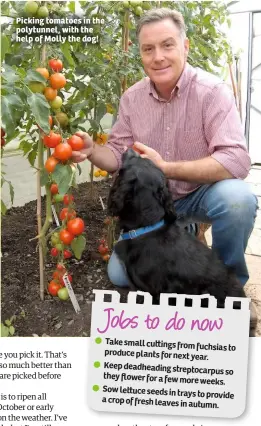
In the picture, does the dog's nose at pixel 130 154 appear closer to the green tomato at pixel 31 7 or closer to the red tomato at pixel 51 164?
the red tomato at pixel 51 164

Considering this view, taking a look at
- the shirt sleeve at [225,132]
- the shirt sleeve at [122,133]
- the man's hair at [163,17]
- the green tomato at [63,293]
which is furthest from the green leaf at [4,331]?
the man's hair at [163,17]

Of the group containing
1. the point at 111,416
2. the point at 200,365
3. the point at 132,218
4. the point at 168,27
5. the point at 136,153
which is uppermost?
the point at 168,27

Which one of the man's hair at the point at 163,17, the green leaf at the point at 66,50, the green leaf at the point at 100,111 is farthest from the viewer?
the green leaf at the point at 100,111

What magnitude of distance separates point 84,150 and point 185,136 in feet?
0.87

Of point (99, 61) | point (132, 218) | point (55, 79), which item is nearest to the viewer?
point (55, 79)

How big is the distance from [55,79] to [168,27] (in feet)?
1.13

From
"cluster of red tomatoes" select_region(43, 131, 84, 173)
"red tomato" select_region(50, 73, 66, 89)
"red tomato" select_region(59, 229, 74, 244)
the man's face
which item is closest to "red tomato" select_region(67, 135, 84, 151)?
"cluster of red tomatoes" select_region(43, 131, 84, 173)

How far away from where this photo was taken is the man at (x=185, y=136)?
1.14m

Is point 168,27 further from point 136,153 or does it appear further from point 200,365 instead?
point 200,365

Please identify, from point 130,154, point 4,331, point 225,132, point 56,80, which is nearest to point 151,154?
point 130,154

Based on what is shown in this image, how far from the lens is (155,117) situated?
1211 mm

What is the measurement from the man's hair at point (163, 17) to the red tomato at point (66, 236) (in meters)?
0.54

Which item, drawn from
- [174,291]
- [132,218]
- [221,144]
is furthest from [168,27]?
[174,291]

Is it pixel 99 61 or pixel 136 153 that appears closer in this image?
pixel 136 153
